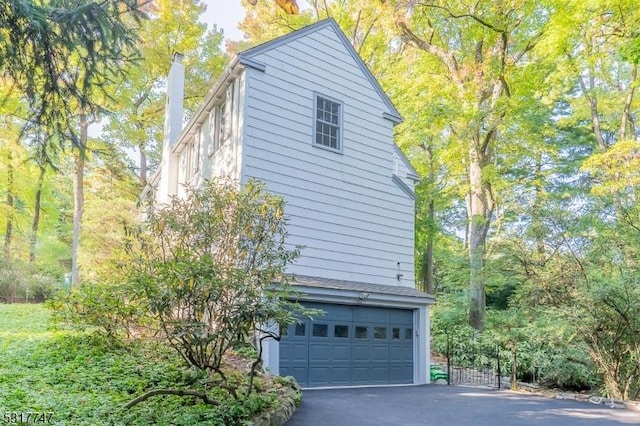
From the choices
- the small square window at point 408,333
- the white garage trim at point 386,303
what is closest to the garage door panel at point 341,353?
the white garage trim at point 386,303

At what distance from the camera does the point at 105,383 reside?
601 centimetres

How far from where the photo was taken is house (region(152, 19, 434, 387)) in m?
10.1

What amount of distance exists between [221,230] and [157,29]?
17.6 meters

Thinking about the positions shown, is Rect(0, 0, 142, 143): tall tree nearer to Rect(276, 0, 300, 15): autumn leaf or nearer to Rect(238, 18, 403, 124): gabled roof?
Rect(276, 0, 300, 15): autumn leaf

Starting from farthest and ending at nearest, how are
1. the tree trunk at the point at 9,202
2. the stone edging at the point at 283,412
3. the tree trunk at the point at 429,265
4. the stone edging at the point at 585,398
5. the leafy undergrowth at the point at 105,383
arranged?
the tree trunk at the point at 429,265 → the tree trunk at the point at 9,202 → the stone edging at the point at 585,398 → the stone edging at the point at 283,412 → the leafy undergrowth at the point at 105,383

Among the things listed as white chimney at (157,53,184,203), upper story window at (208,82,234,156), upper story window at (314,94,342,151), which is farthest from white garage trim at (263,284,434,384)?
white chimney at (157,53,184,203)

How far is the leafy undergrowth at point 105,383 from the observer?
4.95m

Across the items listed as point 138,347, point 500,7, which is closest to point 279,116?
point 138,347

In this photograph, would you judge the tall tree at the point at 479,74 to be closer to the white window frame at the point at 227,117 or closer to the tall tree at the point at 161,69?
the white window frame at the point at 227,117

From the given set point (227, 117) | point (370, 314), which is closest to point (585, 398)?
point (370, 314)

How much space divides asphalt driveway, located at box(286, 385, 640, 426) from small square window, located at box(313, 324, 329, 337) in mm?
1195

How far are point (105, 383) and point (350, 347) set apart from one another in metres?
5.86

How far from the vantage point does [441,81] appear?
Answer: 53.6ft

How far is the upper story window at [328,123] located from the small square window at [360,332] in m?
4.44
